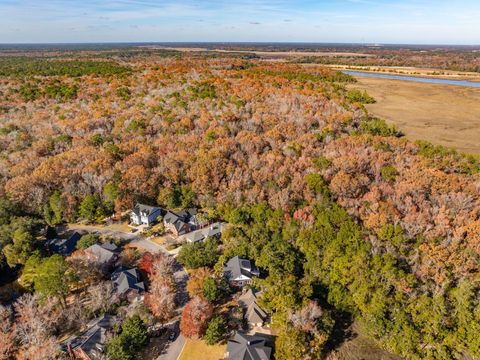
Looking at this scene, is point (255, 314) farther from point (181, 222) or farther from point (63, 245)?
point (63, 245)

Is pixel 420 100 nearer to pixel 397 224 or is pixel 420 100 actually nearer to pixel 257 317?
pixel 397 224

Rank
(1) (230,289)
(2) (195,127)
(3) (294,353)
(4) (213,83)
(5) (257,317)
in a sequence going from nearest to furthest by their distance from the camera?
(3) (294,353)
(5) (257,317)
(1) (230,289)
(2) (195,127)
(4) (213,83)

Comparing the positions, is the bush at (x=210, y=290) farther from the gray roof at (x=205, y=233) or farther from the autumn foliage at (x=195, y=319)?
the gray roof at (x=205, y=233)

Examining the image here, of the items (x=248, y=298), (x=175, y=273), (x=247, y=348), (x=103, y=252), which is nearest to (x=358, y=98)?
(x=175, y=273)

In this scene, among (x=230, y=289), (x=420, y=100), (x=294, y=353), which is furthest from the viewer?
(x=420, y=100)

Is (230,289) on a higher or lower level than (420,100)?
lower

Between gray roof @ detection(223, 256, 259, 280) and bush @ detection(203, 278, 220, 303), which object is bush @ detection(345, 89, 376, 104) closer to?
gray roof @ detection(223, 256, 259, 280)

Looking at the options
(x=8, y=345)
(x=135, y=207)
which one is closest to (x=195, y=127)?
(x=135, y=207)
